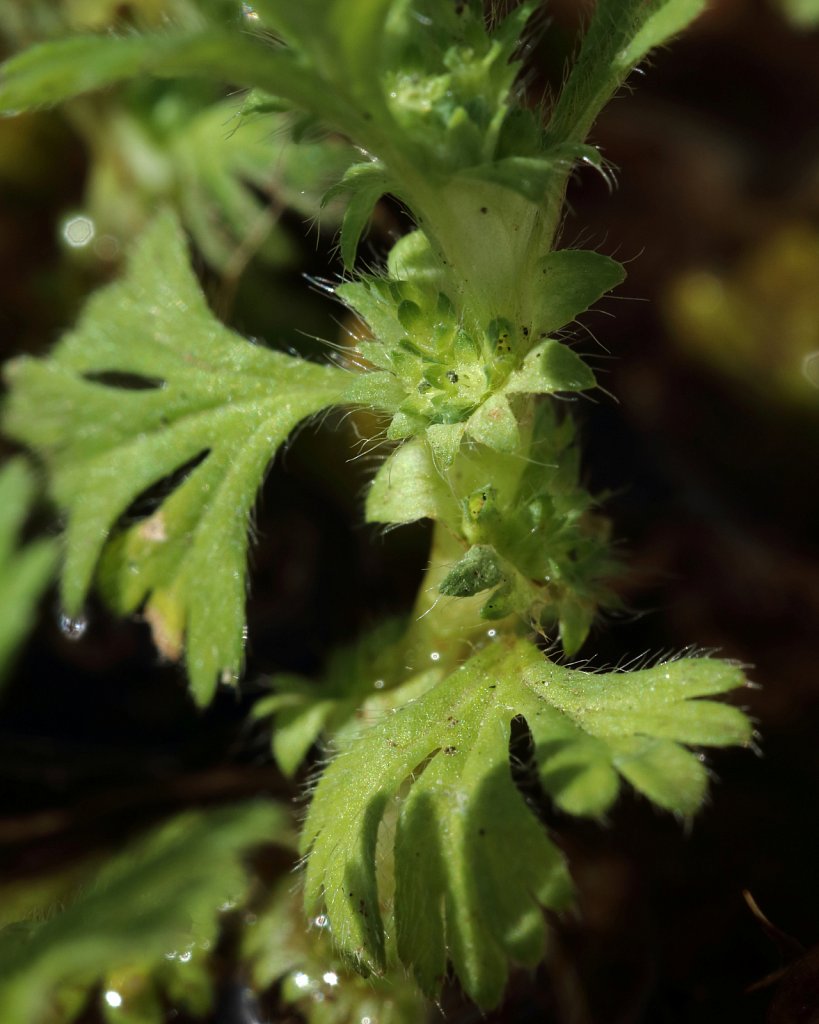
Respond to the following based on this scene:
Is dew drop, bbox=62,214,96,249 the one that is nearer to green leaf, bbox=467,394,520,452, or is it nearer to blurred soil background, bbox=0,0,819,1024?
blurred soil background, bbox=0,0,819,1024

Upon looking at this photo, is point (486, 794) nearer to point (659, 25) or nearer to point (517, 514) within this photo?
point (517, 514)

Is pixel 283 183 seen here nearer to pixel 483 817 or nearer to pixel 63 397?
pixel 63 397

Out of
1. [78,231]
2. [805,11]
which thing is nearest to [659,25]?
[805,11]

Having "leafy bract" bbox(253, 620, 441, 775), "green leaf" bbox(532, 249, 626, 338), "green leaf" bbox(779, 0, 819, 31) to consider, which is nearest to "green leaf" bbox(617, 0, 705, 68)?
"green leaf" bbox(532, 249, 626, 338)

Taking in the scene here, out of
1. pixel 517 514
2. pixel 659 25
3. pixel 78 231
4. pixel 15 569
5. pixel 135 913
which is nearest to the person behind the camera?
pixel 135 913

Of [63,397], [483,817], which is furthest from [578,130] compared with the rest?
[63,397]

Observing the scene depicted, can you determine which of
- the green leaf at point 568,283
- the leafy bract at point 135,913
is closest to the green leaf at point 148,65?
the green leaf at point 568,283
